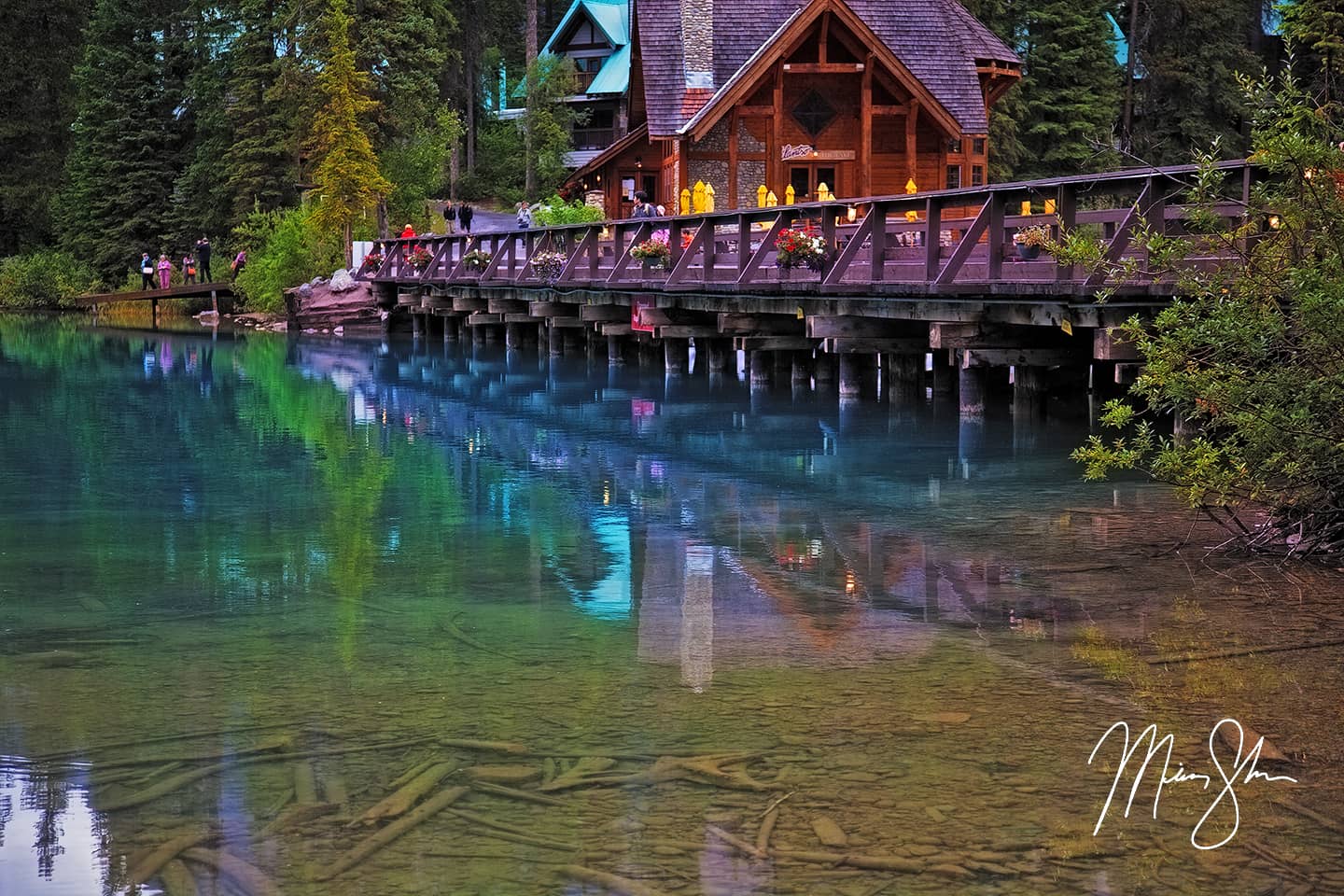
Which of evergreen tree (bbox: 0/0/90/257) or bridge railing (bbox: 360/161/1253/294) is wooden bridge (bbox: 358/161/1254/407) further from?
evergreen tree (bbox: 0/0/90/257)

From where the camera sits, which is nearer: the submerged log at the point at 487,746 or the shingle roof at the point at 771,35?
the submerged log at the point at 487,746

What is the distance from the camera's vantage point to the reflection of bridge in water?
8.91 metres

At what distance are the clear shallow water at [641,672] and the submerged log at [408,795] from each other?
6cm

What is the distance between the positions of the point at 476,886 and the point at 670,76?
3801cm

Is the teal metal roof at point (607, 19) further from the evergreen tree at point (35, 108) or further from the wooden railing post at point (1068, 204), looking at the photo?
the wooden railing post at point (1068, 204)

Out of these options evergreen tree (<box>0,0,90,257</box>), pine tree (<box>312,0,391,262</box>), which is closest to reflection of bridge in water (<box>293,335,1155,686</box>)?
pine tree (<box>312,0,391,262</box>)

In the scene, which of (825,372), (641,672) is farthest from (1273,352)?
(825,372)

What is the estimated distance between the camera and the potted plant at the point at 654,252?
24812mm

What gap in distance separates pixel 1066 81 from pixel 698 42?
1870cm

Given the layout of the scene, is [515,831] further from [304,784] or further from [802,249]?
[802,249]

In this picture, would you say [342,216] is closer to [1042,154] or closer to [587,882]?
[1042,154]

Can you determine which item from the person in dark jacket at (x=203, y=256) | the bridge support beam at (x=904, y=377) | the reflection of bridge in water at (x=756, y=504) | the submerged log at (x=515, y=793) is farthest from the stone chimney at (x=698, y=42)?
the submerged log at (x=515, y=793)

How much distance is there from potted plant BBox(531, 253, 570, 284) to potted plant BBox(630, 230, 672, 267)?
14.8 ft

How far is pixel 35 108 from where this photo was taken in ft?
222
